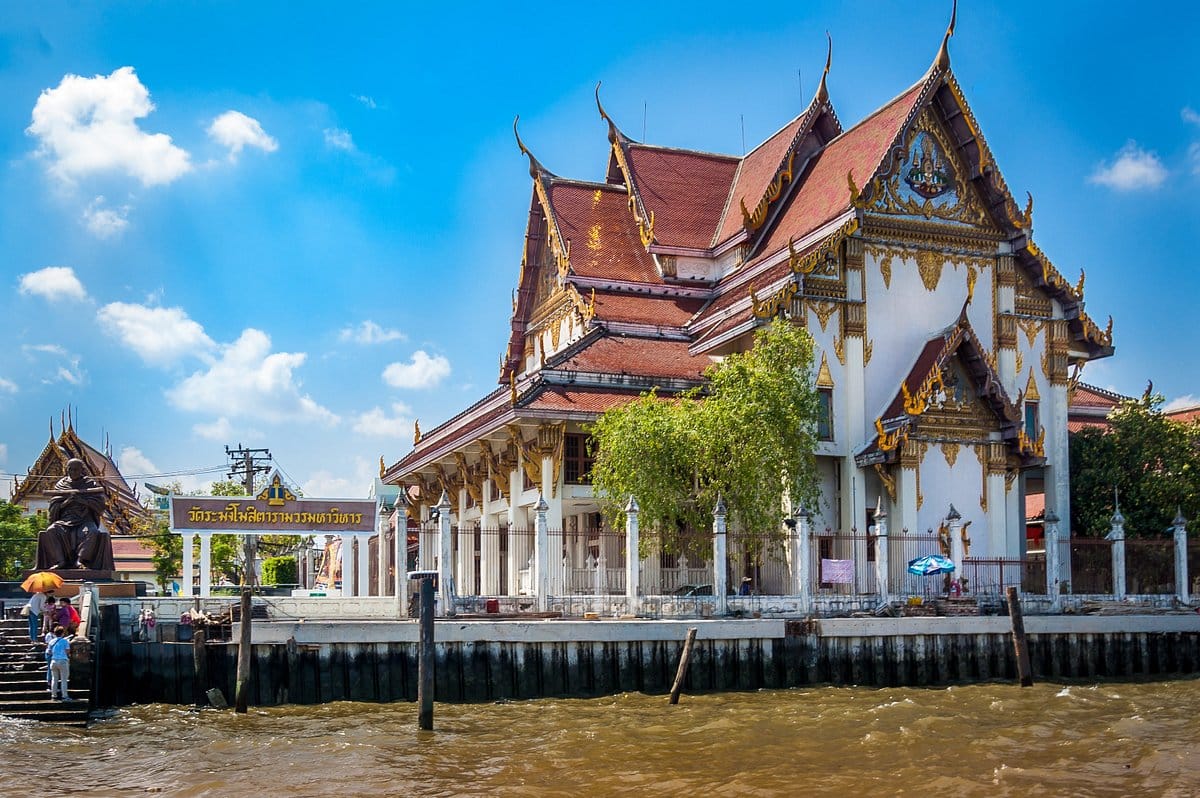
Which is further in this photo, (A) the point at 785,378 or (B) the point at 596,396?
(B) the point at 596,396

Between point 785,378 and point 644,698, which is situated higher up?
point 785,378

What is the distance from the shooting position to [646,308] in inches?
1446

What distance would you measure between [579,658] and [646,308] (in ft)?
Answer: 51.4

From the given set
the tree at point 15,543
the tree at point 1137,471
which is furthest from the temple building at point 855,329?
the tree at point 15,543

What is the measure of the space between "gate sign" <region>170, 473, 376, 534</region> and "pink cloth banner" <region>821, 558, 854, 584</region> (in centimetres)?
898

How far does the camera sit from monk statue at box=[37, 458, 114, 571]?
84.9ft

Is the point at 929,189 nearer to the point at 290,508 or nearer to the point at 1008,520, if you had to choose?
the point at 1008,520

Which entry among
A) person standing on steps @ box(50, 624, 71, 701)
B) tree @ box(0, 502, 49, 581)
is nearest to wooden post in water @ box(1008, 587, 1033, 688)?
person standing on steps @ box(50, 624, 71, 701)

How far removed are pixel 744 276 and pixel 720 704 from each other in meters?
16.5

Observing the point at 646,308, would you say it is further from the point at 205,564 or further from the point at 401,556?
the point at 205,564

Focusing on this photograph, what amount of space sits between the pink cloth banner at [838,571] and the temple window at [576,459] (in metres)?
6.18

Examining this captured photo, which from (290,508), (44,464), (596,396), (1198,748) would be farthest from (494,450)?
(44,464)

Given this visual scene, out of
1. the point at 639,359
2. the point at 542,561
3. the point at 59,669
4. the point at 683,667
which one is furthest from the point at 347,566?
the point at 683,667

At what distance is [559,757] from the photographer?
17625 mm
